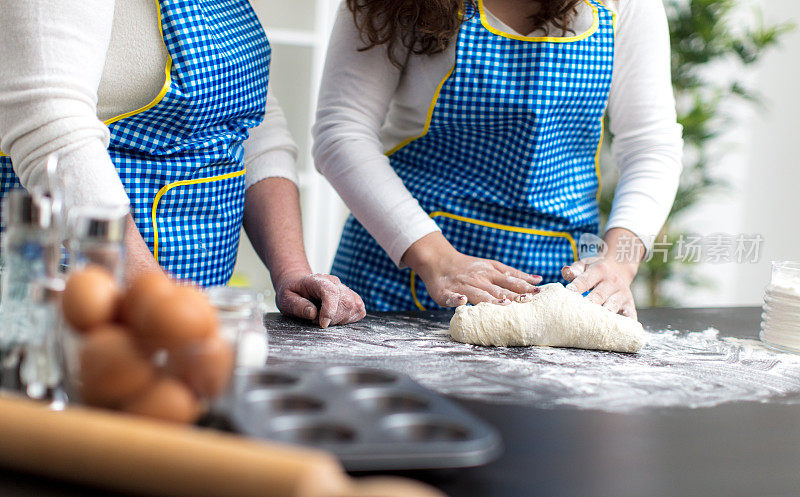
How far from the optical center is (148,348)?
0.53 meters

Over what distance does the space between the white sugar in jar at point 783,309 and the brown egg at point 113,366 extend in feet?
3.13

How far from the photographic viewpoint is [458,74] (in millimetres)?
1361

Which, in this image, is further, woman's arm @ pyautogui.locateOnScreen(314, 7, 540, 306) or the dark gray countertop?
woman's arm @ pyautogui.locateOnScreen(314, 7, 540, 306)

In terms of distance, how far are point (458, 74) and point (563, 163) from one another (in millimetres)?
266

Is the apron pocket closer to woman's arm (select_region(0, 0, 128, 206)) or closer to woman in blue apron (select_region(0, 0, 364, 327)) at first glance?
woman in blue apron (select_region(0, 0, 364, 327))

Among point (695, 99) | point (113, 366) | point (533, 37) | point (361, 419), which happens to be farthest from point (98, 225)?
point (695, 99)

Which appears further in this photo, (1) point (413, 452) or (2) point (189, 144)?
(2) point (189, 144)

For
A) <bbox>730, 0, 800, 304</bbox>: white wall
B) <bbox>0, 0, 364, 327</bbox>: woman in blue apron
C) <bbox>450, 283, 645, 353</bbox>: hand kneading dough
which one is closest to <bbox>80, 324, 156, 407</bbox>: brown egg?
<bbox>0, 0, 364, 327</bbox>: woman in blue apron

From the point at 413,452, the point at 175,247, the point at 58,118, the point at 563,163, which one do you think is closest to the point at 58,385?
the point at 413,452

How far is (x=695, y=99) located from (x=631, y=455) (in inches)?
95.2

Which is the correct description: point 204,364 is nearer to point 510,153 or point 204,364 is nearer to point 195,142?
point 195,142

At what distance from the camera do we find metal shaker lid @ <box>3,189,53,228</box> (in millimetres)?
612

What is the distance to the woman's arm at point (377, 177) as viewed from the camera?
1260 millimetres

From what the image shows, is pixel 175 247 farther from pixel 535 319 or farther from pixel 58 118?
pixel 535 319
